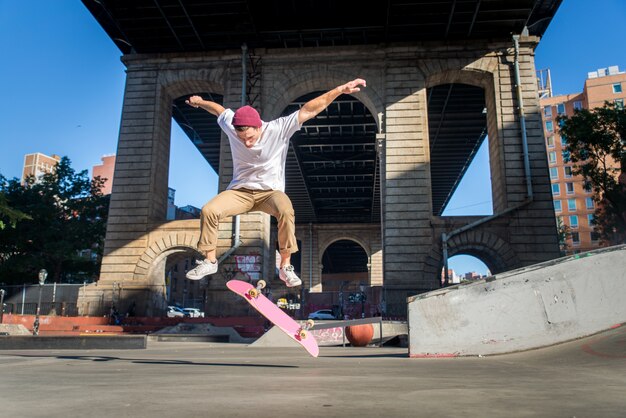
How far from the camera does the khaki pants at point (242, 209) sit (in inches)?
284

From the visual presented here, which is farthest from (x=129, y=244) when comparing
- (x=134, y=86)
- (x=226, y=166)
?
(x=134, y=86)

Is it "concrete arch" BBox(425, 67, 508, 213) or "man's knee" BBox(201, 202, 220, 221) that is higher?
"concrete arch" BBox(425, 67, 508, 213)

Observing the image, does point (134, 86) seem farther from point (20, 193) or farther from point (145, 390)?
point (145, 390)

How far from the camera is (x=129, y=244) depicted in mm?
28859

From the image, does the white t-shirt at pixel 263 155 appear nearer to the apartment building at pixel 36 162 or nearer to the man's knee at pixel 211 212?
the man's knee at pixel 211 212

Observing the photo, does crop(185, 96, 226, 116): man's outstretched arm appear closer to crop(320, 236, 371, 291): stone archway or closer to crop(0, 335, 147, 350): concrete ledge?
crop(0, 335, 147, 350): concrete ledge

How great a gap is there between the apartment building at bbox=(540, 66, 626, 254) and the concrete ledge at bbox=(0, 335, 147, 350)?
82.4 m

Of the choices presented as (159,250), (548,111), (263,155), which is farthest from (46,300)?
(548,111)

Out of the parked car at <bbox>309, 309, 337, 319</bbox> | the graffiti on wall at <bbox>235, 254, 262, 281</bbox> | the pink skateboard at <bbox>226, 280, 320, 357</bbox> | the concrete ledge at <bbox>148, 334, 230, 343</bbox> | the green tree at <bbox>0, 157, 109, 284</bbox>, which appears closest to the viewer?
the pink skateboard at <bbox>226, 280, 320, 357</bbox>

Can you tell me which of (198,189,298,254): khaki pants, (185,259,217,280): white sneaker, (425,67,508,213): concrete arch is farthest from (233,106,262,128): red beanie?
(425,67,508,213): concrete arch

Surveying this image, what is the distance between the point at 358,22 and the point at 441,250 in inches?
524

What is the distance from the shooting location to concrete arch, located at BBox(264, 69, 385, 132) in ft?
95.6

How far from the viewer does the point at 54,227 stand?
126 ft

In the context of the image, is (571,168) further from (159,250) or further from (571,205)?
(159,250)
